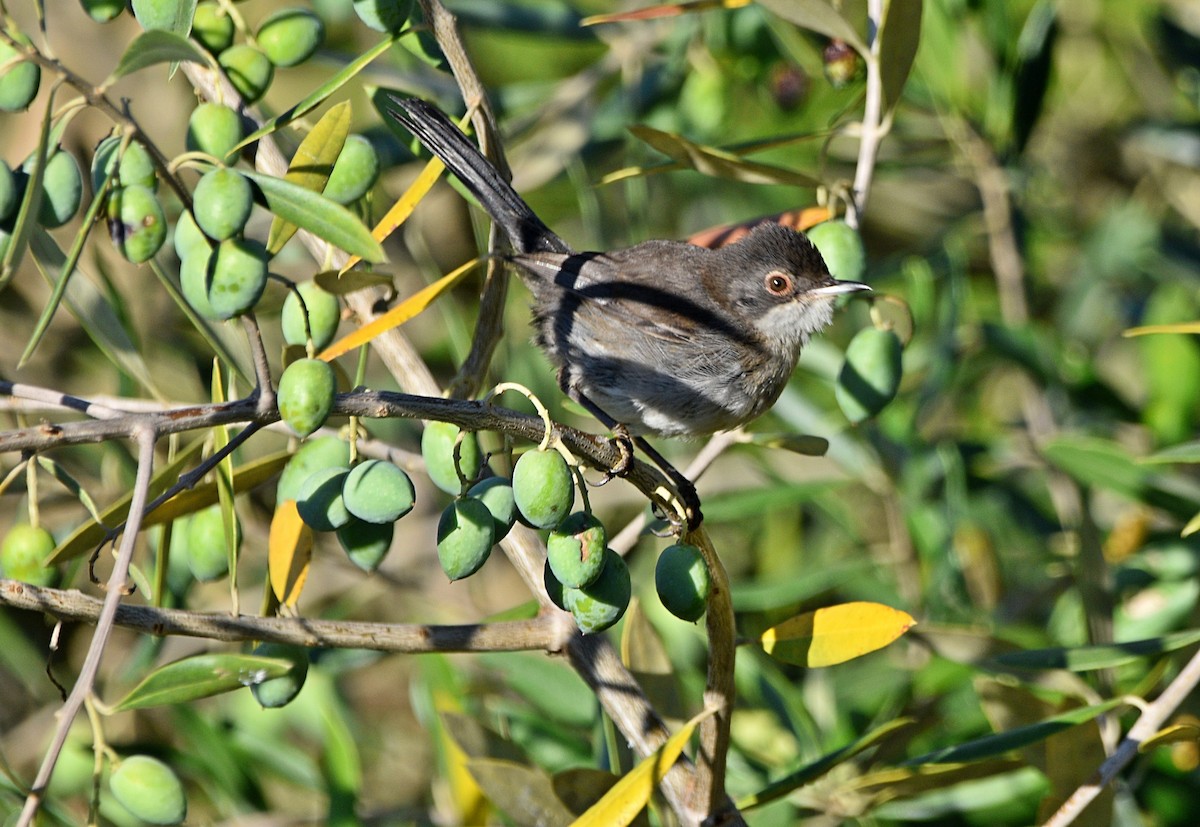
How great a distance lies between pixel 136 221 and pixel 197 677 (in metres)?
0.75

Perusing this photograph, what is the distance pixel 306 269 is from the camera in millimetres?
4773

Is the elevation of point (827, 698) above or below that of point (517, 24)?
below

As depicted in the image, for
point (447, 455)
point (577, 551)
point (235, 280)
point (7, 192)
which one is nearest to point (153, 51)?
point (235, 280)

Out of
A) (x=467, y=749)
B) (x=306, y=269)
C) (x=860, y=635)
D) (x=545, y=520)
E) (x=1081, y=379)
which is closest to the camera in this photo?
(x=545, y=520)

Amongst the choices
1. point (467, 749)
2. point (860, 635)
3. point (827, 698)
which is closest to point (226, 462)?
point (467, 749)

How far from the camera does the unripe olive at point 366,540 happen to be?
7.17ft

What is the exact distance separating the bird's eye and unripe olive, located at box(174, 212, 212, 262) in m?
2.21

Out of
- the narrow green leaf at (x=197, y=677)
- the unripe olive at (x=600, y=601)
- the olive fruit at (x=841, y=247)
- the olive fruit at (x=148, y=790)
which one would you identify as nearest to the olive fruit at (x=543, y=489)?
the unripe olive at (x=600, y=601)

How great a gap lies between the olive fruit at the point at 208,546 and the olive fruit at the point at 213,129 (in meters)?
0.68

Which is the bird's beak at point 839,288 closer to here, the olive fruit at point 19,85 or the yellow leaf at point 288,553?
the yellow leaf at point 288,553

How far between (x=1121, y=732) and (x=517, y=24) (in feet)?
9.46

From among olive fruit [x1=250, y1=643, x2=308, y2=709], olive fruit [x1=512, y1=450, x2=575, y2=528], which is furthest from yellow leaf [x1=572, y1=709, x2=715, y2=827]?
olive fruit [x1=250, y1=643, x2=308, y2=709]

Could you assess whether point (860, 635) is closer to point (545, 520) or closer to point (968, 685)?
point (545, 520)

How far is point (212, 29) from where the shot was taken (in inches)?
98.3
